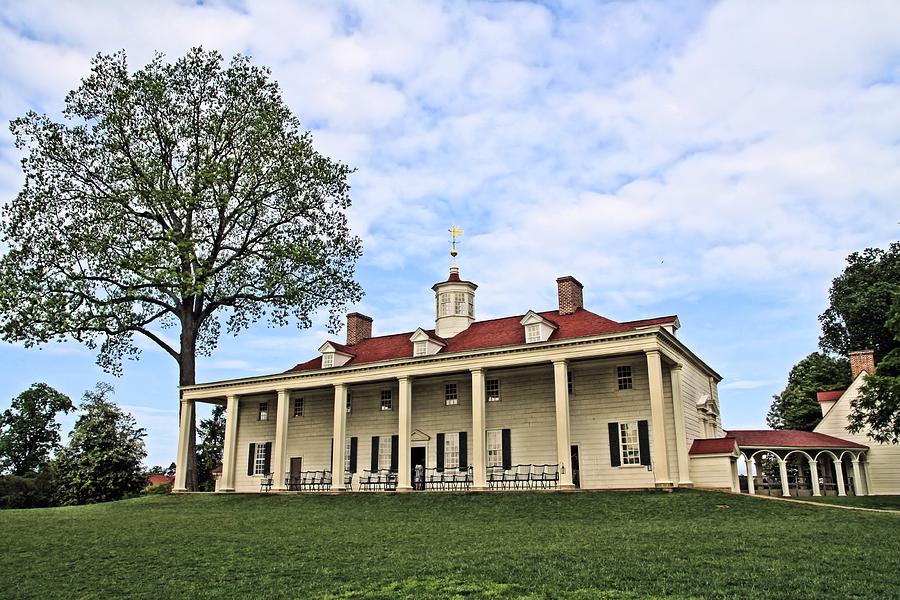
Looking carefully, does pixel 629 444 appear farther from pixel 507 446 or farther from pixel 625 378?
pixel 507 446

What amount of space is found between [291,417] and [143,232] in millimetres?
10611

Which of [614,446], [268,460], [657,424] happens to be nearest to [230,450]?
[268,460]

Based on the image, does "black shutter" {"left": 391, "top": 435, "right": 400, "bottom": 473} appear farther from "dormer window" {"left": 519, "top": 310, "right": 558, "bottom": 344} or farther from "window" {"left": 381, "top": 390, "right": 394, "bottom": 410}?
"dormer window" {"left": 519, "top": 310, "right": 558, "bottom": 344}

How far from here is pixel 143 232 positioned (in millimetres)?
29016

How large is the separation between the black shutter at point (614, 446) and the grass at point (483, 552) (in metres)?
4.78

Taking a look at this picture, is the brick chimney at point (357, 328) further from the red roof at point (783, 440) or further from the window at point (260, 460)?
the red roof at point (783, 440)

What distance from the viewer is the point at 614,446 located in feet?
84.6

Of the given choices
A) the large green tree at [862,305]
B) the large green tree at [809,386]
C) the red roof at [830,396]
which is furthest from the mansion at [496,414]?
the large green tree at [862,305]

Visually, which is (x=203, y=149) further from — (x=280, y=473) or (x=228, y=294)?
(x=280, y=473)

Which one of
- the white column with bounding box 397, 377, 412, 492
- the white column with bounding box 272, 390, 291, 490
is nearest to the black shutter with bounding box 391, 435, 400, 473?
the white column with bounding box 397, 377, 412, 492

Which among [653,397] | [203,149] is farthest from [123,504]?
[653,397]

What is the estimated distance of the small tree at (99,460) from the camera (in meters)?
39.2

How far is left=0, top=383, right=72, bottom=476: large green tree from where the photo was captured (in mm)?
48469

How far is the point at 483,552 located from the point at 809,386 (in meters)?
38.7
